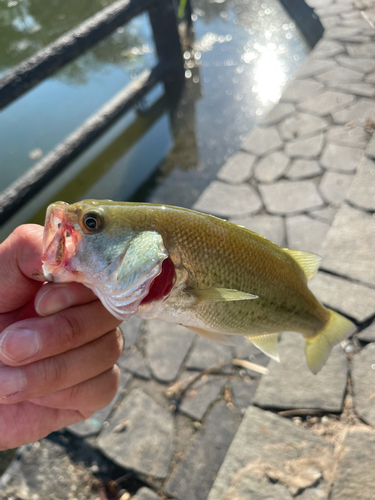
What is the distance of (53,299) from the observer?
1449mm

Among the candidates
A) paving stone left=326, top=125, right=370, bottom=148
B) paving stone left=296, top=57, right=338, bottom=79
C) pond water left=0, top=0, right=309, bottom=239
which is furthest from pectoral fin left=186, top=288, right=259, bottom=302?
paving stone left=296, top=57, right=338, bottom=79

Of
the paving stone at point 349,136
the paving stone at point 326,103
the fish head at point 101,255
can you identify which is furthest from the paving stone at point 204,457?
the paving stone at point 326,103

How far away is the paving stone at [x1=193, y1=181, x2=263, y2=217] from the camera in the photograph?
13.1ft

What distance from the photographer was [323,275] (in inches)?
124

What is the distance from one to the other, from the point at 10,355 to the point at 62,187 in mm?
3980

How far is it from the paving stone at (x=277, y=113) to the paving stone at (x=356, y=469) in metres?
3.98

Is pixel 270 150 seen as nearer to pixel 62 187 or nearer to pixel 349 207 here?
pixel 349 207

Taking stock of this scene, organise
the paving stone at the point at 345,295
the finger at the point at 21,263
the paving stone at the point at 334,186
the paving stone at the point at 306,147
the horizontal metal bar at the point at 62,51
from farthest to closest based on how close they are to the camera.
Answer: the paving stone at the point at 306,147 < the paving stone at the point at 334,186 < the horizontal metal bar at the point at 62,51 < the paving stone at the point at 345,295 < the finger at the point at 21,263

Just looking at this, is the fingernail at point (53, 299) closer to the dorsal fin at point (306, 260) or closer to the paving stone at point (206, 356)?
the dorsal fin at point (306, 260)

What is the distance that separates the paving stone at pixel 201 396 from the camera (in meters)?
2.64

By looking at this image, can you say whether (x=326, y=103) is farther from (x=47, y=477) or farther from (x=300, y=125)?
(x=47, y=477)

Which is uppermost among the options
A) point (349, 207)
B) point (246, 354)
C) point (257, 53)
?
point (257, 53)

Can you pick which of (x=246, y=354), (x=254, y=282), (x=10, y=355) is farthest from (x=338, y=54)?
(x=10, y=355)

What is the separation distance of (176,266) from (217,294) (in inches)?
7.4
